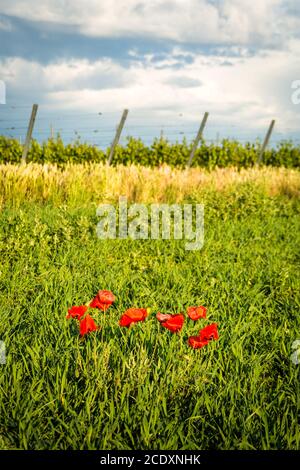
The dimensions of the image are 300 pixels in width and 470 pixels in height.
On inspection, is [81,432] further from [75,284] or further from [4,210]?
[4,210]

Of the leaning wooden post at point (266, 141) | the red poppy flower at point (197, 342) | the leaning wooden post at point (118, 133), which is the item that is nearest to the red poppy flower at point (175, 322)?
the red poppy flower at point (197, 342)

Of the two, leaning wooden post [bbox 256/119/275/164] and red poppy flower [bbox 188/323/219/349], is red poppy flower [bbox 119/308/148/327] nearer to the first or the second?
red poppy flower [bbox 188/323/219/349]

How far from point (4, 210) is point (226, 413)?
460cm

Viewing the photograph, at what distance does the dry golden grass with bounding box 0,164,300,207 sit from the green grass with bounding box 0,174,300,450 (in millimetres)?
1831

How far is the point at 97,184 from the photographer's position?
24.8ft

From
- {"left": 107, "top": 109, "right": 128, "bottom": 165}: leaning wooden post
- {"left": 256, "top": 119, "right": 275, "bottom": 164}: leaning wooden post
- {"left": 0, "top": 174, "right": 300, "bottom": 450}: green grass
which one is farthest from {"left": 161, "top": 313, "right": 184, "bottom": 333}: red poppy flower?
{"left": 256, "top": 119, "right": 275, "bottom": 164}: leaning wooden post

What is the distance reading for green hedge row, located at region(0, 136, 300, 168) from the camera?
15273 mm

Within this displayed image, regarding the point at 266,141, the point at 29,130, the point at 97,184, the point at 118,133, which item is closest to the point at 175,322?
the point at 97,184

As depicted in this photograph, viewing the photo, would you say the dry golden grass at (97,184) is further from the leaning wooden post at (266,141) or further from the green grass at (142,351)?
the leaning wooden post at (266,141)

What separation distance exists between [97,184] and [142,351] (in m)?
5.62

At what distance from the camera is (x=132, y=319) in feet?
6.71

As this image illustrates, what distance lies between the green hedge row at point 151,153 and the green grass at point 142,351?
1030cm

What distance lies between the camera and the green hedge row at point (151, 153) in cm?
1527

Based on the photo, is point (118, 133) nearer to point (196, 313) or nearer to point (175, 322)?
point (196, 313)
